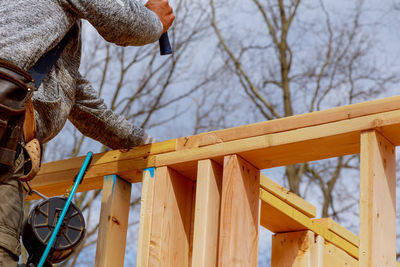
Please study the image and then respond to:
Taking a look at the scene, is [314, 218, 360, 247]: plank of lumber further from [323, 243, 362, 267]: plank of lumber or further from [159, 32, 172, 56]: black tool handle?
[159, 32, 172, 56]: black tool handle

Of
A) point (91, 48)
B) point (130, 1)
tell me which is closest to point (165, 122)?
point (91, 48)

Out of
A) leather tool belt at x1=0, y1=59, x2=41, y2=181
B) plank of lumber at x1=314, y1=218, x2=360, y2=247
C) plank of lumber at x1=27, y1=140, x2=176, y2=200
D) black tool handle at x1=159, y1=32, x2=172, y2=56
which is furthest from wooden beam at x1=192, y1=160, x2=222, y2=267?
plank of lumber at x1=314, y1=218, x2=360, y2=247

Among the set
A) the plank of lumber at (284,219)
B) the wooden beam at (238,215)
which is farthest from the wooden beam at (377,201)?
the plank of lumber at (284,219)

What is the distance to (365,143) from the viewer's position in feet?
8.43

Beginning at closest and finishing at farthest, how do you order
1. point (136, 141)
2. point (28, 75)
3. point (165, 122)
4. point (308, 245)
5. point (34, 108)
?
point (28, 75)
point (34, 108)
point (136, 141)
point (308, 245)
point (165, 122)

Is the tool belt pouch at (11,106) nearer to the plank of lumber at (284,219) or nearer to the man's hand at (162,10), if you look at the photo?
the man's hand at (162,10)

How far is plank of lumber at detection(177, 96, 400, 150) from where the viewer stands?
2.58 m

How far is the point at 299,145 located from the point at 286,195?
81 centimetres

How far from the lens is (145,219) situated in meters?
3.09

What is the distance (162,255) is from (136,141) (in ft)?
2.15

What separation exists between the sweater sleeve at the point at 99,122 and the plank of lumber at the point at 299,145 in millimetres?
324

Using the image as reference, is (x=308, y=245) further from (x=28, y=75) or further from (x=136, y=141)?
(x=28, y=75)

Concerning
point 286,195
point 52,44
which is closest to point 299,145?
point 286,195

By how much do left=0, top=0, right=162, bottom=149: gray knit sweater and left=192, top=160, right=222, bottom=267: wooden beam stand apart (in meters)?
0.62
